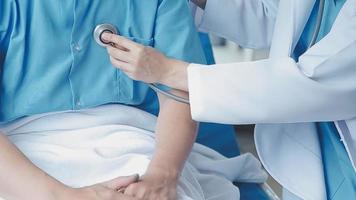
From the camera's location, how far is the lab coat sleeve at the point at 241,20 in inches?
64.0

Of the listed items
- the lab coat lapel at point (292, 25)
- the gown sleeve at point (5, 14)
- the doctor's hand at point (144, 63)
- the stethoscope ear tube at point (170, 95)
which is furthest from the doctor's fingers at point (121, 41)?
the lab coat lapel at point (292, 25)

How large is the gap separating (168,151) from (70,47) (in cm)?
33

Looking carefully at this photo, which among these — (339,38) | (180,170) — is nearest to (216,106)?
A: (180,170)

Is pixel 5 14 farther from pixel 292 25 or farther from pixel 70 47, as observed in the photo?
pixel 292 25

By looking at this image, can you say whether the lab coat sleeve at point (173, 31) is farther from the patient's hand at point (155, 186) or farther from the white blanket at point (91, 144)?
the patient's hand at point (155, 186)

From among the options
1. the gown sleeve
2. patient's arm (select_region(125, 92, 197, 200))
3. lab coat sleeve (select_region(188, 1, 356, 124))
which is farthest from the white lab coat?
the gown sleeve

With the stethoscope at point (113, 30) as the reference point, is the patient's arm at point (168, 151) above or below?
below

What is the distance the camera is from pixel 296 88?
1.24 m

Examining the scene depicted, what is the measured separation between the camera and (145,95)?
148cm

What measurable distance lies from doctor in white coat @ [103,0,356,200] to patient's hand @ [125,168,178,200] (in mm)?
152

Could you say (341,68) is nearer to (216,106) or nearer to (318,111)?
(318,111)

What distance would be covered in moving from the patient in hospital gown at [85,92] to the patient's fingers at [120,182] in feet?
0.25

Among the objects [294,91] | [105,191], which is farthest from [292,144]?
[105,191]

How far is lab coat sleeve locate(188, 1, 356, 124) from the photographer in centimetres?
123
